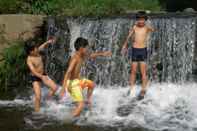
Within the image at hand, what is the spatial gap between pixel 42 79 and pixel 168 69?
4.21 m

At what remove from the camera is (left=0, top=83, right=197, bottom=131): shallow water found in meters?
8.33

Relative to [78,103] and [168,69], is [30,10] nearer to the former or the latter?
[168,69]

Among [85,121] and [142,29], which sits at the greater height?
[142,29]

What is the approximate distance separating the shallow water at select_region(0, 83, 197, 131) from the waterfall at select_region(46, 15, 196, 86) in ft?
3.33

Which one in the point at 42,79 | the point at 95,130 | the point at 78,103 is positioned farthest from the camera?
the point at 42,79

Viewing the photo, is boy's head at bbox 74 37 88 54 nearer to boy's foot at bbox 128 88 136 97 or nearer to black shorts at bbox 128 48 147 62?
black shorts at bbox 128 48 147 62

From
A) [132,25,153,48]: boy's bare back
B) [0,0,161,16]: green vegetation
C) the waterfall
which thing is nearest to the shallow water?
the waterfall

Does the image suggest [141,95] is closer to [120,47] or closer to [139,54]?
[139,54]

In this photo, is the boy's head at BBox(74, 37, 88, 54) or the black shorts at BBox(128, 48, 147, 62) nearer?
the boy's head at BBox(74, 37, 88, 54)

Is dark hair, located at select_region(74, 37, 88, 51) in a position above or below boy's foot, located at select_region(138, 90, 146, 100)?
above

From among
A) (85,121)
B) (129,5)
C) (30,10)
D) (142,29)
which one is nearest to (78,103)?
(85,121)

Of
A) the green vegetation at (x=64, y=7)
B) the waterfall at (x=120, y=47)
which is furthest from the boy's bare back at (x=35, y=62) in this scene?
the green vegetation at (x=64, y=7)

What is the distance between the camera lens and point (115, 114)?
9.27m

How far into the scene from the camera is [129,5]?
18.8 m
